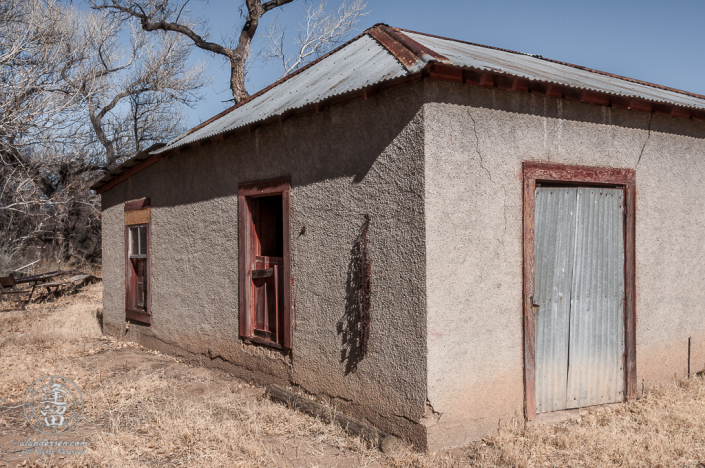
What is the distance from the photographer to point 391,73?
14.6 ft

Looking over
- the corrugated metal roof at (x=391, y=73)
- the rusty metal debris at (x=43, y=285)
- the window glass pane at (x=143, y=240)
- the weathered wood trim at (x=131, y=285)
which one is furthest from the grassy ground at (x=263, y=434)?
the rusty metal debris at (x=43, y=285)

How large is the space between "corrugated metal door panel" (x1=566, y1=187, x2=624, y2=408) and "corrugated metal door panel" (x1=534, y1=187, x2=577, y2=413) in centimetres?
9

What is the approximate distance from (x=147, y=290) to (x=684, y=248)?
23.9ft

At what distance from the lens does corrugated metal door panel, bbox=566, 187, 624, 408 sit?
201 inches

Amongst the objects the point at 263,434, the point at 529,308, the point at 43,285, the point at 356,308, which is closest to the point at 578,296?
the point at 529,308

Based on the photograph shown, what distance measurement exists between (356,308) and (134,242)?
5.62m

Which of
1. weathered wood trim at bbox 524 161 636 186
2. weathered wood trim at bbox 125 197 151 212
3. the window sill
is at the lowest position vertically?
the window sill

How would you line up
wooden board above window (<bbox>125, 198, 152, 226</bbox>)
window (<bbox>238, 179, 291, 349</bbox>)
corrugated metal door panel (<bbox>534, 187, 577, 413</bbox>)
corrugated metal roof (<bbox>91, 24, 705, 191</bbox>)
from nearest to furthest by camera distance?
corrugated metal roof (<bbox>91, 24, 705, 191</bbox>), corrugated metal door panel (<bbox>534, 187, 577, 413</bbox>), window (<bbox>238, 179, 291, 349</bbox>), wooden board above window (<bbox>125, 198, 152, 226</bbox>)

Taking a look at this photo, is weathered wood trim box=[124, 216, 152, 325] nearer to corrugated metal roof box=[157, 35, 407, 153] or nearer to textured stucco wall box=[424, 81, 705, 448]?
corrugated metal roof box=[157, 35, 407, 153]

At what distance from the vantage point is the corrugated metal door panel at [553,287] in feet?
16.1

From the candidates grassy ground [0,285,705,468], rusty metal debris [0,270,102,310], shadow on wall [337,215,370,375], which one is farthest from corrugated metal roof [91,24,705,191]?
rusty metal debris [0,270,102,310]

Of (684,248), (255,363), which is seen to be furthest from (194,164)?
(684,248)

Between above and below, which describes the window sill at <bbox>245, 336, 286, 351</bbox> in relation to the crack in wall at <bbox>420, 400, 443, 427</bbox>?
above

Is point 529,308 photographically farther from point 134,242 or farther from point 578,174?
point 134,242
